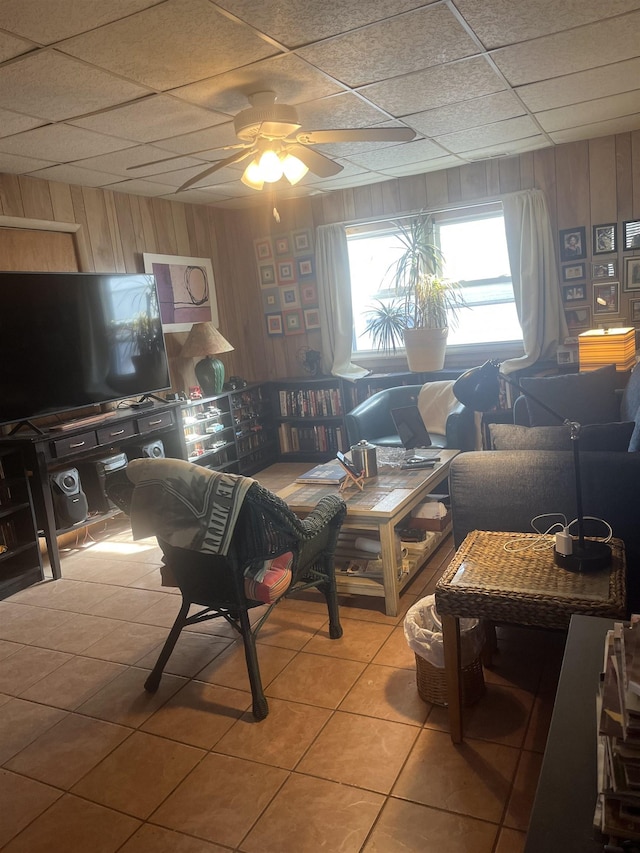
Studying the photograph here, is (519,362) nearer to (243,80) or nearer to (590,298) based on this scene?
(590,298)

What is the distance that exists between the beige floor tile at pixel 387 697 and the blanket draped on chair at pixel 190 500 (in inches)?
29.1

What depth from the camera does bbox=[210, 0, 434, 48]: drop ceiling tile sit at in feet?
7.06

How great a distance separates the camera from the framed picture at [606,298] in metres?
4.88

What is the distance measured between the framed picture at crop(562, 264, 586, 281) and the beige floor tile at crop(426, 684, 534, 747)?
12.4 ft

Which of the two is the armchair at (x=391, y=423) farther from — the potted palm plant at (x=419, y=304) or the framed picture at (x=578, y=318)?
the framed picture at (x=578, y=318)

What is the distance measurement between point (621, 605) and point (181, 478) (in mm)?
1359

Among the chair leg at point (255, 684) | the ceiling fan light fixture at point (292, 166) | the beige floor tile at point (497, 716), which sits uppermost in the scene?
the ceiling fan light fixture at point (292, 166)

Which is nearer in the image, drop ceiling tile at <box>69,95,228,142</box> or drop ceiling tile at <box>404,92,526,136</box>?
drop ceiling tile at <box>69,95,228,142</box>

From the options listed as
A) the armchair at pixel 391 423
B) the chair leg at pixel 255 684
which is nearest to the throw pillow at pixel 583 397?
the armchair at pixel 391 423

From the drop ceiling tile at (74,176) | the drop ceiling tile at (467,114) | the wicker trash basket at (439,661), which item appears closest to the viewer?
the wicker trash basket at (439,661)

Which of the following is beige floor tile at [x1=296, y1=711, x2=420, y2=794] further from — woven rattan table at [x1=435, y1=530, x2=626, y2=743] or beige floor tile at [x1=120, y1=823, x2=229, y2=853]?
beige floor tile at [x1=120, y1=823, x2=229, y2=853]

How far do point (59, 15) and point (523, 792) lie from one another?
2.80 m

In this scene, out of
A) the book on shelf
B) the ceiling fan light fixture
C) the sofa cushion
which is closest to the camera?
the sofa cushion

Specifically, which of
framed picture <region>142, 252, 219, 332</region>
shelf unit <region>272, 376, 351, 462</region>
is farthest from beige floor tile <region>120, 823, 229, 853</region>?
shelf unit <region>272, 376, 351, 462</region>
